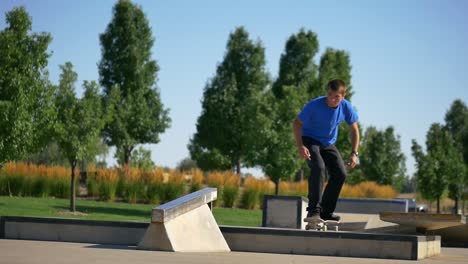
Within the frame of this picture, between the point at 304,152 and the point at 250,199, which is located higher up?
the point at 304,152

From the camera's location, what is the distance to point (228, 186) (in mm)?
33875

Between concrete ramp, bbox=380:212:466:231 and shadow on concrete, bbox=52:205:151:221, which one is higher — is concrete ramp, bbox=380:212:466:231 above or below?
above

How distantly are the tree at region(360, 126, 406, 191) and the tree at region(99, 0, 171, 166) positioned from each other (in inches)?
699

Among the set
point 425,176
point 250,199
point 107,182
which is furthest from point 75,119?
point 425,176

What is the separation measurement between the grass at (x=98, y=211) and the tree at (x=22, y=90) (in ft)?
6.02

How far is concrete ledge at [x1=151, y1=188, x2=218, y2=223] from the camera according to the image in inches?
327

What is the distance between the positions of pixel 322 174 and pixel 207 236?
1.56m

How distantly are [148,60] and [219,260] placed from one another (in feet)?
134

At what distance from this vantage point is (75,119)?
90.0 feet

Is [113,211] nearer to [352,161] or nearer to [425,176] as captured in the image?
[352,161]

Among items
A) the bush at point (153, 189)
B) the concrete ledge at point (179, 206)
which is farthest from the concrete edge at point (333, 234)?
the bush at point (153, 189)

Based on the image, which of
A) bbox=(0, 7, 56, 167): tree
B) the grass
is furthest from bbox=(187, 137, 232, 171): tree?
bbox=(0, 7, 56, 167): tree

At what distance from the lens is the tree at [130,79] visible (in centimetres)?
4616

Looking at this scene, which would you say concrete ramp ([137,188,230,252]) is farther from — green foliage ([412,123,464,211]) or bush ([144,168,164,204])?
green foliage ([412,123,464,211])
